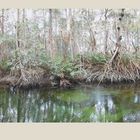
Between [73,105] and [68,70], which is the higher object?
[68,70]

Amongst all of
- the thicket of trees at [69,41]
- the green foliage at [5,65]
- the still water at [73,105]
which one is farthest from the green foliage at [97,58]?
the green foliage at [5,65]

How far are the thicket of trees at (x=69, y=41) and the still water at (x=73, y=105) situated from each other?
14 centimetres

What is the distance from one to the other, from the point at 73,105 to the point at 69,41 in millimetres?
575

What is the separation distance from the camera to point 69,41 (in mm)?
4172

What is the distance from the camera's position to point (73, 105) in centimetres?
412

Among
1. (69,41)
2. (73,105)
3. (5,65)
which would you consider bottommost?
(73,105)

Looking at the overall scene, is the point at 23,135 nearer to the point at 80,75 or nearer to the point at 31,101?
the point at 31,101

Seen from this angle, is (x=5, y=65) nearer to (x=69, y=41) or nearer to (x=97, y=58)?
(x=69, y=41)

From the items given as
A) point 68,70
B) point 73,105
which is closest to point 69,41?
point 68,70

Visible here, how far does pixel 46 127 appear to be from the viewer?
403 cm

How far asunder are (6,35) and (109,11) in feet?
3.09

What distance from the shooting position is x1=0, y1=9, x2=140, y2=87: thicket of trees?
13.6 ft

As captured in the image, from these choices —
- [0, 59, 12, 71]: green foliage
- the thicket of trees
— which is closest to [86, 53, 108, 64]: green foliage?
the thicket of trees

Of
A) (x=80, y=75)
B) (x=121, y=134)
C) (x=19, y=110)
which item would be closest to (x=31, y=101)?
(x=19, y=110)
